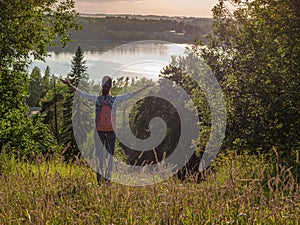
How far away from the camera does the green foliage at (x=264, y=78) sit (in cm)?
1516

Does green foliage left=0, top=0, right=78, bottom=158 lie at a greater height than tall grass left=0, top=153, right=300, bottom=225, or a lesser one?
greater

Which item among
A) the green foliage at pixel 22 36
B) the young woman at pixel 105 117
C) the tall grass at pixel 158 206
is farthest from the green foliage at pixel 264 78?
the tall grass at pixel 158 206

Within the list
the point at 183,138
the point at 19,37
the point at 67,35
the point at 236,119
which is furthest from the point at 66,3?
the point at 183,138

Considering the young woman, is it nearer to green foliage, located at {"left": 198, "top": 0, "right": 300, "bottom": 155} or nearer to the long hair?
the long hair

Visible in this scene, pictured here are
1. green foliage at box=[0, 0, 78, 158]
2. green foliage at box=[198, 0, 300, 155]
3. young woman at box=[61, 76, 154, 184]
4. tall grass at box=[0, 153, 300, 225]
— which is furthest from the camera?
green foliage at box=[0, 0, 78, 158]

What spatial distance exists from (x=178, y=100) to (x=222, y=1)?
22.4m

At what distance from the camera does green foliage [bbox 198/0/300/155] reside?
15.2 metres

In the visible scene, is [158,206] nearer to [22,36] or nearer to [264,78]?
[264,78]

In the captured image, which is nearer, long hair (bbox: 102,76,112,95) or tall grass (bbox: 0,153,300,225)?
tall grass (bbox: 0,153,300,225)

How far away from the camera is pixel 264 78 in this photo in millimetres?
16281

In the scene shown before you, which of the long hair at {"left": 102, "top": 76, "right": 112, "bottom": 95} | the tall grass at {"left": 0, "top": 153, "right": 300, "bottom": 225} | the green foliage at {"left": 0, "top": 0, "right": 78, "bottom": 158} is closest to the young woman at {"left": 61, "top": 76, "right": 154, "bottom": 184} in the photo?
the long hair at {"left": 102, "top": 76, "right": 112, "bottom": 95}

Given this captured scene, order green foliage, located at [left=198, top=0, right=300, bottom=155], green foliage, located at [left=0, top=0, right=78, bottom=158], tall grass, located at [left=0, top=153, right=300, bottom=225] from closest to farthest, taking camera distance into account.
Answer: tall grass, located at [left=0, top=153, right=300, bottom=225]
green foliage, located at [left=198, top=0, right=300, bottom=155]
green foliage, located at [left=0, top=0, right=78, bottom=158]

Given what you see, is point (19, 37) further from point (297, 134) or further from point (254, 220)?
point (254, 220)

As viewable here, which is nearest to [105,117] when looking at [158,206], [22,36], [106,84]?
[106,84]
